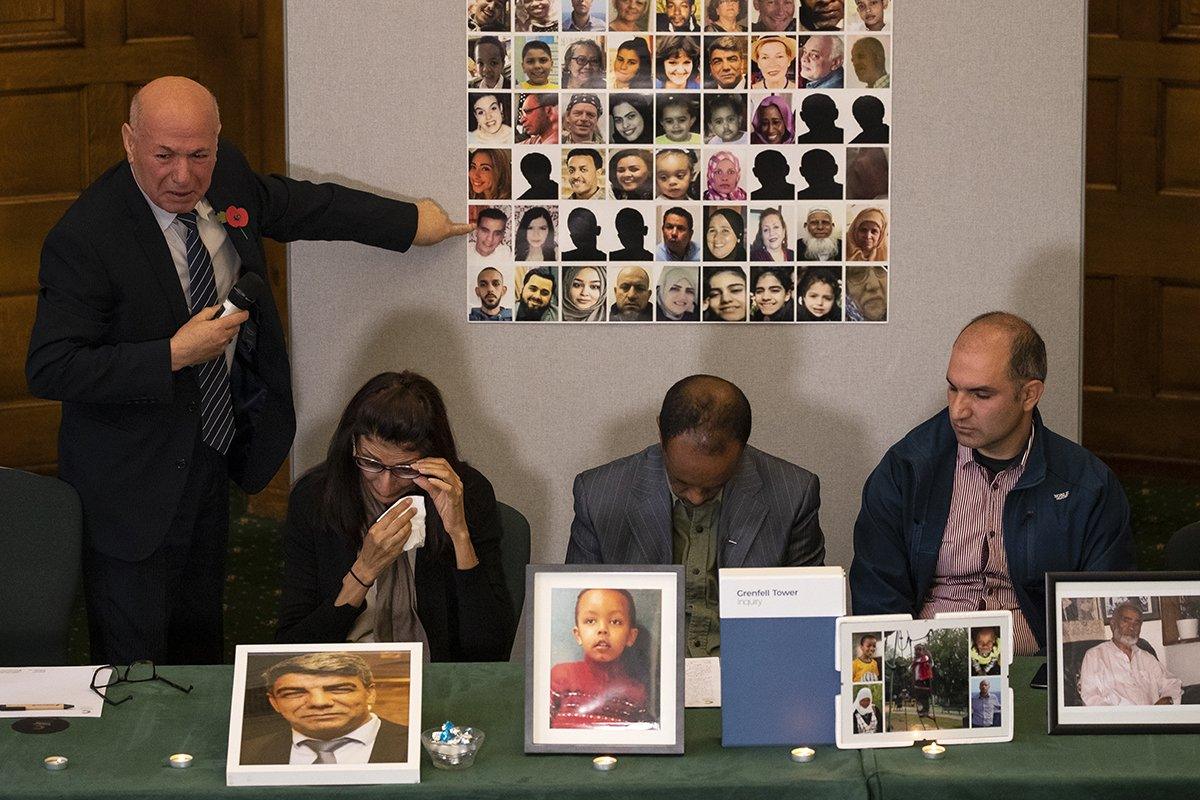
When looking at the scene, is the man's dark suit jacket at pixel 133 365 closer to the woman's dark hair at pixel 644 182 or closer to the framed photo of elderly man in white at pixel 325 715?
the woman's dark hair at pixel 644 182

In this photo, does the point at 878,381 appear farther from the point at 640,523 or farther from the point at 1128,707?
the point at 1128,707

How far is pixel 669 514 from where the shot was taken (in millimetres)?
2965

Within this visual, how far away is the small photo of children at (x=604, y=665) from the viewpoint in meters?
2.16

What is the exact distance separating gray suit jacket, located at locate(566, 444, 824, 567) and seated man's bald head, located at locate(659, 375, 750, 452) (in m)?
0.17

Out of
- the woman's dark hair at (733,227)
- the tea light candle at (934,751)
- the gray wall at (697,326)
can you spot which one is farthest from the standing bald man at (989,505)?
the tea light candle at (934,751)

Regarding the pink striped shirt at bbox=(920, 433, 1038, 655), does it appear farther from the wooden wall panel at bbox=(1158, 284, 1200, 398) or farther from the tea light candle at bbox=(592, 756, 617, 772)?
the wooden wall panel at bbox=(1158, 284, 1200, 398)

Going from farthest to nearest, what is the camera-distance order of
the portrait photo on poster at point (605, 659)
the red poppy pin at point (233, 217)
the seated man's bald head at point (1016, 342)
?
the red poppy pin at point (233, 217)
the seated man's bald head at point (1016, 342)
the portrait photo on poster at point (605, 659)

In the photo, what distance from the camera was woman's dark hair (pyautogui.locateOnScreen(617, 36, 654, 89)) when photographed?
3.52 meters

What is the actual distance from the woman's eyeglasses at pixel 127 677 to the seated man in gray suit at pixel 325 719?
1.01 feet

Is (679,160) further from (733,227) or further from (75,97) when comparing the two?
(75,97)

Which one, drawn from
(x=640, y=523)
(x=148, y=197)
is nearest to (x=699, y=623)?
(x=640, y=523)

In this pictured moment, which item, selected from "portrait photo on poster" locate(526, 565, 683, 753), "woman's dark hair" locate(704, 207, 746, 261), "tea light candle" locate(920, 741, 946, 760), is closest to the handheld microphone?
"woman's dark hair" locate(704, 207, 746, 261)

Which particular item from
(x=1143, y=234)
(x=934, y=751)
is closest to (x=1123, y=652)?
(x=934, y=751)

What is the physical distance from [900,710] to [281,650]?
87 cm
